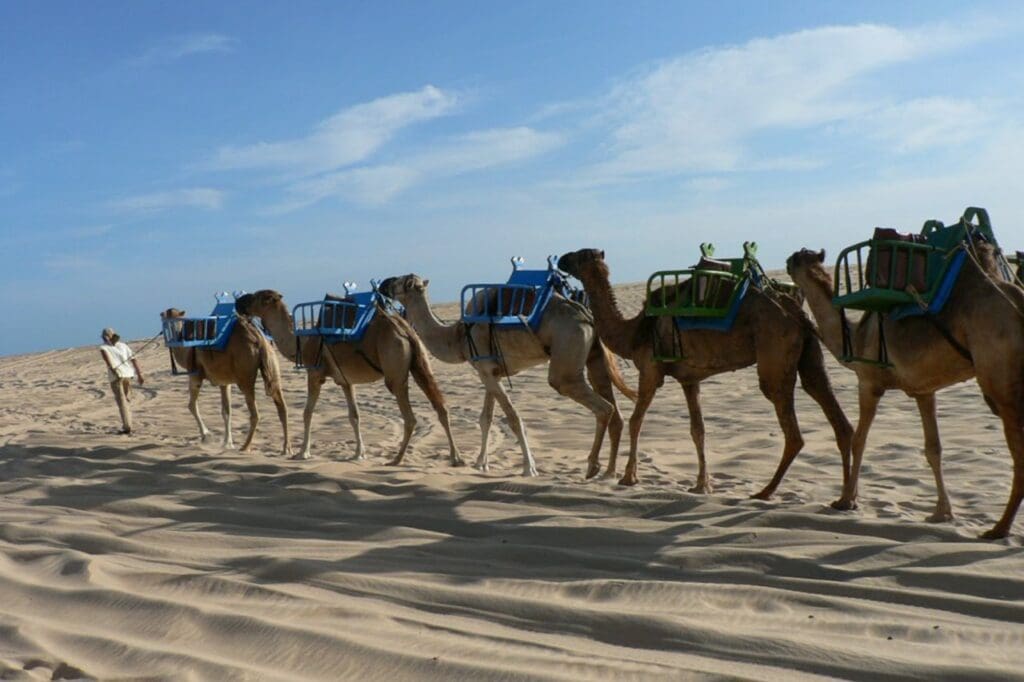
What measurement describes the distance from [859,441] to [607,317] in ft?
8.89

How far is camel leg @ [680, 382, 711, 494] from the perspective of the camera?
8.14m

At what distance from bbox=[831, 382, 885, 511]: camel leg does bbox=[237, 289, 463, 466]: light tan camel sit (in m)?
4.47

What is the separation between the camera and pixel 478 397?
16453 mm

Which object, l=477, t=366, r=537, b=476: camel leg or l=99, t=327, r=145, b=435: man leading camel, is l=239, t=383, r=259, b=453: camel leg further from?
l=477, t=366, r=537, b=476: camel leg

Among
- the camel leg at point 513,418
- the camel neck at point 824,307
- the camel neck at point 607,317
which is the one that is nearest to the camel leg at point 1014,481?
the camel neck at point 824,307

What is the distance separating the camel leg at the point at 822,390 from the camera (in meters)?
7.45

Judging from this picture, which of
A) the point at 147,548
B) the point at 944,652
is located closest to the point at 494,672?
the point at 944,652

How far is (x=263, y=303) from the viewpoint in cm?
1155

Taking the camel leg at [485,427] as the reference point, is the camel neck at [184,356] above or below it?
above

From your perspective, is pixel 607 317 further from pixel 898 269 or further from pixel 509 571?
pixel 509 571

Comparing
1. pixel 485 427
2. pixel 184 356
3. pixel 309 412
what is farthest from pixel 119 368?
pixel 485 427

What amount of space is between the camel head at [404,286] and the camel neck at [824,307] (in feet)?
14.6

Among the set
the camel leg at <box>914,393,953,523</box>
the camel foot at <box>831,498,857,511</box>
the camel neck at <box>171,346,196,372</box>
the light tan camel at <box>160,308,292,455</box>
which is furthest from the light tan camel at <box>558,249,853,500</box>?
the camel neck at <box>171,346,196,372</box>

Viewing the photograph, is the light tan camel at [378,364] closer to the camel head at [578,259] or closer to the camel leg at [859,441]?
the camel head at [578,259]
